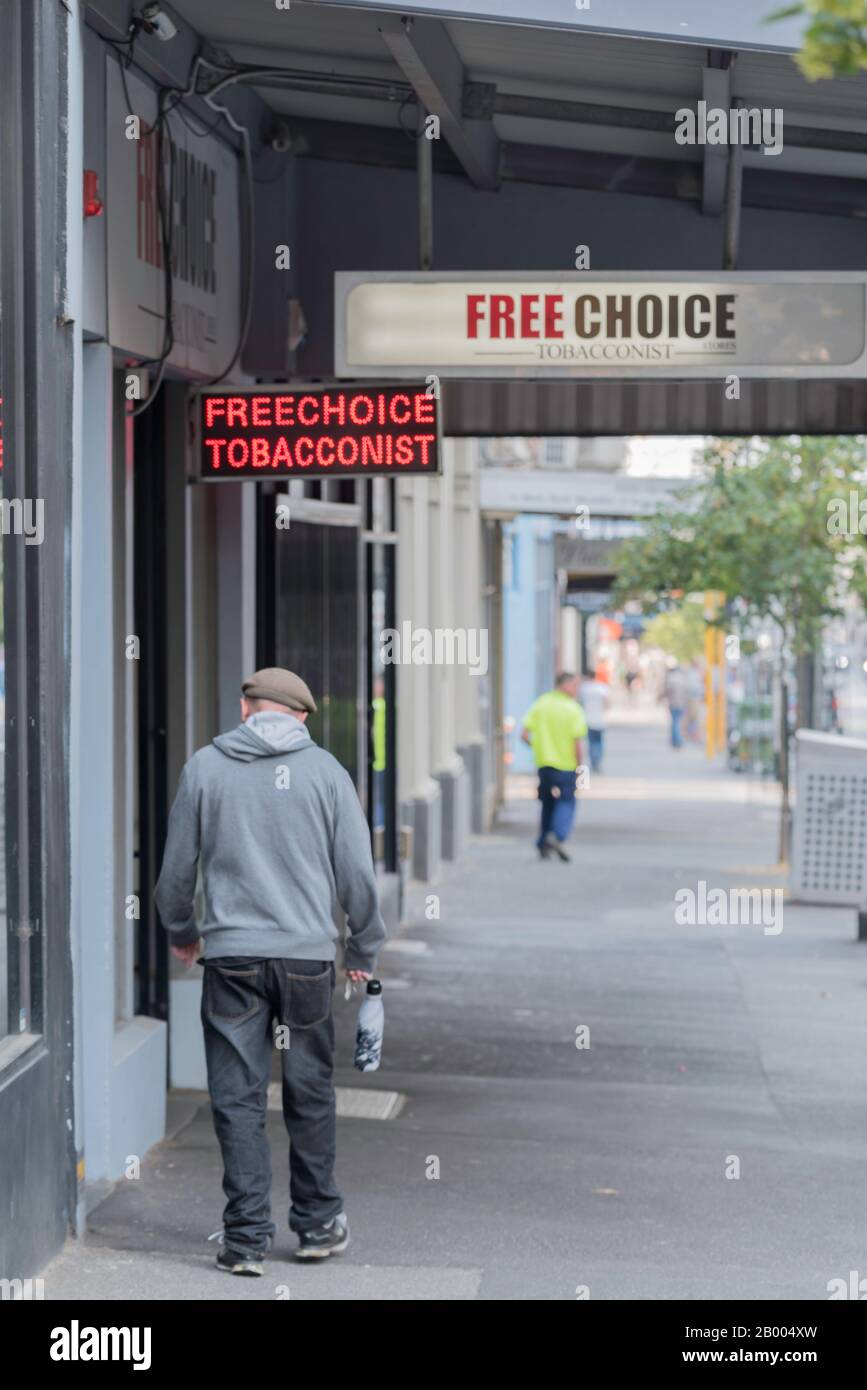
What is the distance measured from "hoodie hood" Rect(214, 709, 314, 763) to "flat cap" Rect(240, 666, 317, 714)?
1.8 inches

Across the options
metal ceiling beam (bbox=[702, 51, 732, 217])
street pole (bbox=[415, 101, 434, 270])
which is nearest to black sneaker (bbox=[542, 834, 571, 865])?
metal ceiling beam (bbox=[702, 51, 732, 217])

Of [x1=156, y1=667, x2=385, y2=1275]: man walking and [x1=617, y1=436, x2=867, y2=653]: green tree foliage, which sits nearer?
[x1=156, y1=667, x2=385, y2=1275]: man walking

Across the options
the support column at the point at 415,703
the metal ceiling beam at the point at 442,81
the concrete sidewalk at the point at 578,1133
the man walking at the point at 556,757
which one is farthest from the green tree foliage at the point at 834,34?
the man walking at the point at 556,757

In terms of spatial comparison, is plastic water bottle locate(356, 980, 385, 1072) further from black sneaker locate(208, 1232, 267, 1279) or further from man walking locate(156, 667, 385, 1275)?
black sneaker locate(208, 1232, 267, 1279)

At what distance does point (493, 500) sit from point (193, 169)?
51.9 ft

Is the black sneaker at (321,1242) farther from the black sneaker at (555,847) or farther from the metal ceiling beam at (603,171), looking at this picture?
the black sneaker at (555,847)

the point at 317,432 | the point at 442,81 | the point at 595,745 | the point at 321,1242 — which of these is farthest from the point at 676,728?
the point at 321,1242

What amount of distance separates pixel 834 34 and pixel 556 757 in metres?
16.5

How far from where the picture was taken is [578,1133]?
8.66m

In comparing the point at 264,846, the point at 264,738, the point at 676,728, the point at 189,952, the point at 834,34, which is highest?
the point at 834,34

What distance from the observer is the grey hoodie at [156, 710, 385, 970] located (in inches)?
252

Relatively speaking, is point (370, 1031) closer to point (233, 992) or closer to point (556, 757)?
point (233, 992)

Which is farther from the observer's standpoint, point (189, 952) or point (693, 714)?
point (693, 714)
